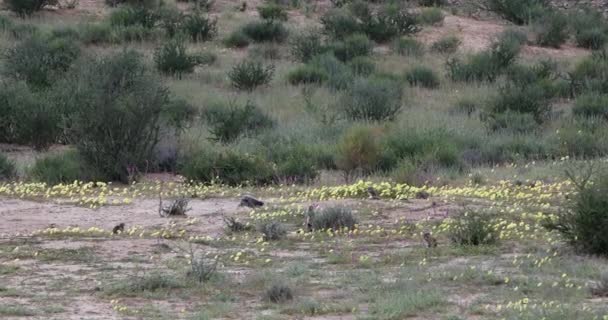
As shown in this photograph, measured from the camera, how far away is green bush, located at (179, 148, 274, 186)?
18.7m

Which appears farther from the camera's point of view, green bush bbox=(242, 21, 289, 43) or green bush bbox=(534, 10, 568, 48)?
green bush bbox=(534, 10, 568, 48)

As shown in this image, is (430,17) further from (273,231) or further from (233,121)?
(273,231)

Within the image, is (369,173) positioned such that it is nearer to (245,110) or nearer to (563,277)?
(245,110)

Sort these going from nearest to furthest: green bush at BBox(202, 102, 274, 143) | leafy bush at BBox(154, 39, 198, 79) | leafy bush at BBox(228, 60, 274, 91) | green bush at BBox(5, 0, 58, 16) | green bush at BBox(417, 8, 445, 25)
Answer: green bush at BBox(202, 102, 274, 143) < leafy bush at BBox(228, 60, 274, 91) < leafy bush at BBox(154, 39, 198, 79) < green bush at BBox(5, 0, 58, 16) < green bush at BBox(417, 8, 445, 25)

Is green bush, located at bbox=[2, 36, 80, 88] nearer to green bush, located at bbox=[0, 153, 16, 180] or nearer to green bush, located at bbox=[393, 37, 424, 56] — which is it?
green bush, located at bbox=[0, 153, 16, 180]

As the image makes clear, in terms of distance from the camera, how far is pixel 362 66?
3469cm

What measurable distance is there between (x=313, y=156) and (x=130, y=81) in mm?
3320

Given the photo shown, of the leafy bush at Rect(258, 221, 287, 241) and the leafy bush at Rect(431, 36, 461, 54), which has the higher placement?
the leafy bush at Rect(258, 221, 287, 241)

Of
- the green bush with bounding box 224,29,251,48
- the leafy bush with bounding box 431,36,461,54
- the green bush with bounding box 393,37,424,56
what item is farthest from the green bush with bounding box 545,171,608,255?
the green bush with bounding box 224,29,251,48

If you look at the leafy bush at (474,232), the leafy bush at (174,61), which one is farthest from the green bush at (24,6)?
the leafy bush at (474,232)

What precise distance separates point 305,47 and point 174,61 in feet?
16.0

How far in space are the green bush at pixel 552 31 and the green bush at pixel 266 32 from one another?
844 centimetres

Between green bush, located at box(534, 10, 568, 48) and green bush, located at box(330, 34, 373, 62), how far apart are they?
6109 mm

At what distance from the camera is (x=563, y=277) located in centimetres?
1104
